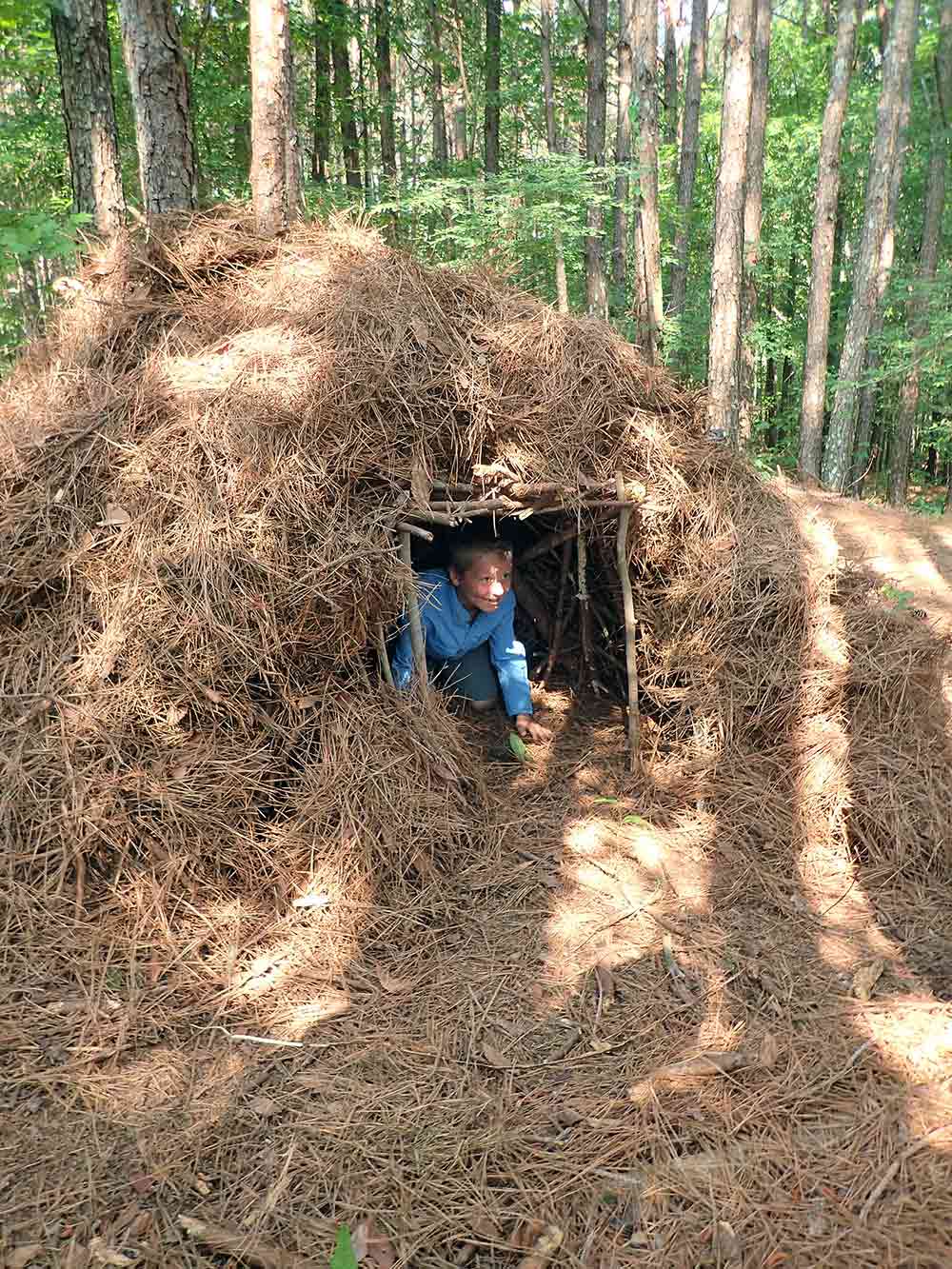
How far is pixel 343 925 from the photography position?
3457 mm

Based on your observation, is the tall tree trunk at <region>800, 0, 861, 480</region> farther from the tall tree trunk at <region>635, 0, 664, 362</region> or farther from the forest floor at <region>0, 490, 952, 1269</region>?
the forest floor at <region>0, 490, 952, 1269</region>

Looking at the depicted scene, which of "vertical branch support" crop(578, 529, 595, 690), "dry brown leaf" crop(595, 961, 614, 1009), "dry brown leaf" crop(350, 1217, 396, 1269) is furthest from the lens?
"vertical branch support" crop(578, 529, 595, 690)

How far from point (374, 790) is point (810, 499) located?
8.04 m

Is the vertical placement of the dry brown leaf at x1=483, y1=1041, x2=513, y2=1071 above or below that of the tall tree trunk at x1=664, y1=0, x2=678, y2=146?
below

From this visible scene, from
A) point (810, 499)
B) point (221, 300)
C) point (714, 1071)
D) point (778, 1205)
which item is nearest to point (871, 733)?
point (714, 1071)

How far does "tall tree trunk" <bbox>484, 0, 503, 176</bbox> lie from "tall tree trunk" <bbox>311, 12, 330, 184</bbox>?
2472 mm

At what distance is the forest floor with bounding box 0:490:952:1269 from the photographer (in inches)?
92.1

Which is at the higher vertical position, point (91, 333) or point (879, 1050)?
point (91, 333)

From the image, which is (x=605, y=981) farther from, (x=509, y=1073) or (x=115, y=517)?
(x=115, y=517)

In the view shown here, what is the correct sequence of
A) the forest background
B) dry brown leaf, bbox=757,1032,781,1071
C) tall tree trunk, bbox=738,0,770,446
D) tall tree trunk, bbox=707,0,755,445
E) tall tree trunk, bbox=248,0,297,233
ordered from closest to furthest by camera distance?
dry brown leaf, bbox=757,1032,781,1071 → tall tree trunk, bbox=248,0,297,233 → the forest background → tall tree trunk, bbox=707,0,755,445 → tall tree trunk, bbox=738,0,770,446

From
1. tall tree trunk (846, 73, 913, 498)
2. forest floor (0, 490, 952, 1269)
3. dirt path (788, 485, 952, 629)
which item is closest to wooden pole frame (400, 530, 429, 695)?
forest floor (0, 490, 952, 1269)

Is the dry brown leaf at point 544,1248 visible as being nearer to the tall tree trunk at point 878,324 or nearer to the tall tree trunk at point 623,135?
the tall tree trunk at point 878,324

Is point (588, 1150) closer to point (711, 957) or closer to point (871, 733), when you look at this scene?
point (711, 957)

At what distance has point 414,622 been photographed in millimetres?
4023
